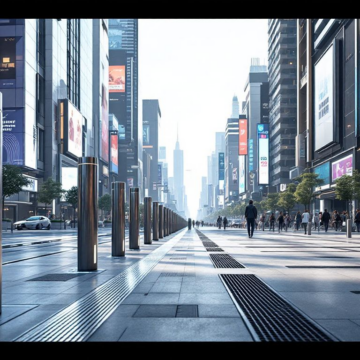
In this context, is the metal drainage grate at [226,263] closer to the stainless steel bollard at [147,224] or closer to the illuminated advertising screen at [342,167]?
the stainless steel bollard at [147,224]

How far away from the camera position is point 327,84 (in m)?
57.4

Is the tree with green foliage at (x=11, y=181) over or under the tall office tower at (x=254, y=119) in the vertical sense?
under

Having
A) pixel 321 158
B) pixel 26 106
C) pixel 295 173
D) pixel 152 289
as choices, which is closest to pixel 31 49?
pixel 26 106

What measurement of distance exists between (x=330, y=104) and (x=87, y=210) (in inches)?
2030

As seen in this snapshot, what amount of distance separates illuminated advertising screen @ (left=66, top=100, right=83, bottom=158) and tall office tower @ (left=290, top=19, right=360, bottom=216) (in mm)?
33597

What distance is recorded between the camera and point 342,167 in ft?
172

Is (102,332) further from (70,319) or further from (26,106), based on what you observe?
(26,106)

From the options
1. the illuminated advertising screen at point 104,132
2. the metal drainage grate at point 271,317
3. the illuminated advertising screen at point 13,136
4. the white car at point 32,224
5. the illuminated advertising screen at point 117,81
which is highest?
the illuminated advertising screen at point 117,81

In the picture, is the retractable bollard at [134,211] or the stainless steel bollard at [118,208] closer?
the stainless steel bollard at [118,208]

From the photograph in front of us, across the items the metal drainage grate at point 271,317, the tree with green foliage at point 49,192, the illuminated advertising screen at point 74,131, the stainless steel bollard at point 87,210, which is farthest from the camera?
the illuminated advertising screen at point 74,131

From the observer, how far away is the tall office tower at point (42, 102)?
185 feet

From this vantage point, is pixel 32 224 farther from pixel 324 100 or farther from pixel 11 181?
pixel 324 100

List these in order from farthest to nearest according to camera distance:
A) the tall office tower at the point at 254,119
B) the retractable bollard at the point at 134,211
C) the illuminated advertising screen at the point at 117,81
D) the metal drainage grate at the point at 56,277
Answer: the illuminated advertising screen at the point at 117,81 → the tall office tower at the point at 254,119 → the retractable bollard at the point at 134,211 → the metal drainage grate at the point at 56,277

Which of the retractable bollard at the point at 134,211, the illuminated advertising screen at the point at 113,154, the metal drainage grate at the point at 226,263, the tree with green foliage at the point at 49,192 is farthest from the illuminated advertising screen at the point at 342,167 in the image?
the illuminated advertising screen at the point at 113,154
